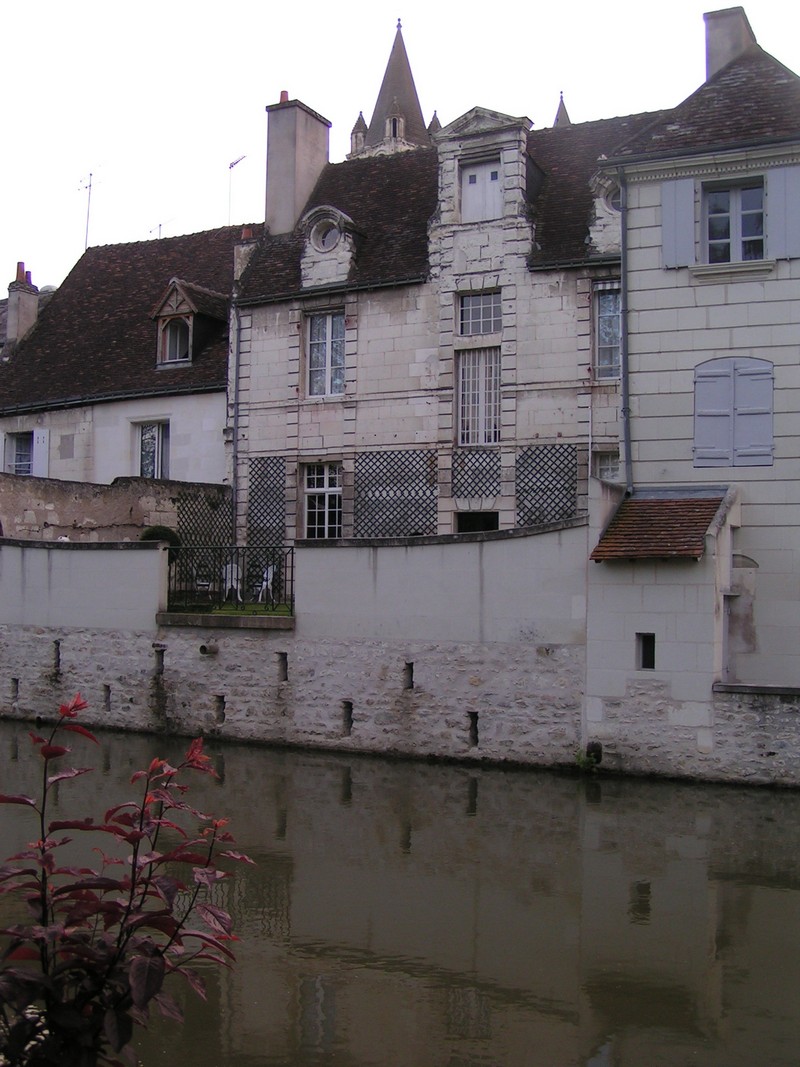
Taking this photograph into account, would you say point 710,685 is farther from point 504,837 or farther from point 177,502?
point 177,502

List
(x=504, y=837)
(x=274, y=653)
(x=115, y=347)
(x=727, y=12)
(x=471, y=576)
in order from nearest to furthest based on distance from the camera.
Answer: (x=504, y=837)
(x=471, y=576)
(x=274, y=653)
(x=727, y=12)
(x=115, y=347)

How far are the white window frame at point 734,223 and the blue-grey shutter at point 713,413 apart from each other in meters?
1.25

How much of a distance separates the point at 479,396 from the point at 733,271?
6.85 metres

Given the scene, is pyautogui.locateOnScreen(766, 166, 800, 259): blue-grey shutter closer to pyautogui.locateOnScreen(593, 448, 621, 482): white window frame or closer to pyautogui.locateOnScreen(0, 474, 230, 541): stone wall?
pyautogui.locateOnScreen(593, 448, 621, 482): white window frame

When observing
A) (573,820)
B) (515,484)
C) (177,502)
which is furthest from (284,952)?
(177,502)

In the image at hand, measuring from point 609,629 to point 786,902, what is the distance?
509 centimetres

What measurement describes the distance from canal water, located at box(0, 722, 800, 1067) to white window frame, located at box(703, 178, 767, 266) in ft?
20.2

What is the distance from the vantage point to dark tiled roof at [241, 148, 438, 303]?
2094 cm

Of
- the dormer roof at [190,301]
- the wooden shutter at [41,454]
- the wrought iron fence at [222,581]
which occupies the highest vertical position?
the dormer roof at [190,301]

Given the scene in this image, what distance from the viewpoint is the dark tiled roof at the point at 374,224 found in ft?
68.7

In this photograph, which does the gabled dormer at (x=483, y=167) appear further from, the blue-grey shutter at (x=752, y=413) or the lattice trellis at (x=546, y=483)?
the blue-grey shutter at (x=752, y=413)

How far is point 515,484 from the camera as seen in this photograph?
19719 mm

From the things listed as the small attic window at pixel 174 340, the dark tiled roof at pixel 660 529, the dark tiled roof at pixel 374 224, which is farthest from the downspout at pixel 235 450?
the dark tiled roof at pixel 660 529

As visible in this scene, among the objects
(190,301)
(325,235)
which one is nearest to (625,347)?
(325,235)
